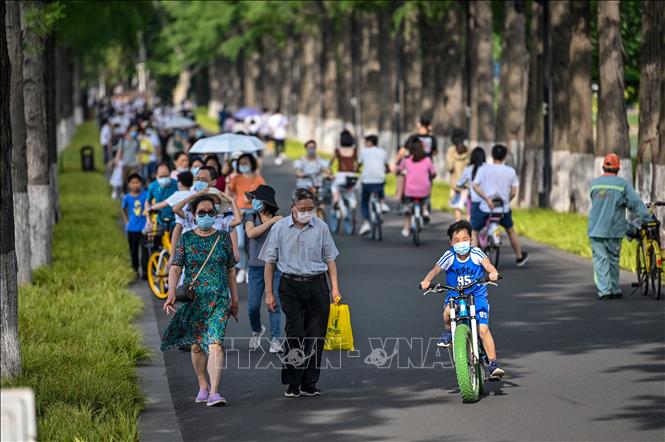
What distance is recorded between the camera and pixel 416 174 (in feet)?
86.0

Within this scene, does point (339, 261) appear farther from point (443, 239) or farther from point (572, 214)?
point (572, 214)

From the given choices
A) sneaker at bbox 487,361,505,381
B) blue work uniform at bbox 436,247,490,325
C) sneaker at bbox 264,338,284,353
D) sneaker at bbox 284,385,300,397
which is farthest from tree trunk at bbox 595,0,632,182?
sneaker at bbox 284,385,300,397

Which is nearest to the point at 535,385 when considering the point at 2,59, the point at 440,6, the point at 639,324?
the point at 639,324

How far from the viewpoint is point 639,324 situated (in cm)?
1636

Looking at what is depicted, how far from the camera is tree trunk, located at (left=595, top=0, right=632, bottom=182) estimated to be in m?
28.1

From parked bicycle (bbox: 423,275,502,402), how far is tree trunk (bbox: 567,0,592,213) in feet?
62.2

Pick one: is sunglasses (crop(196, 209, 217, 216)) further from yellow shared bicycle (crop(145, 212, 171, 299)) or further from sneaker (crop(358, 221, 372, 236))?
sneaker (crop(358, 221, 372, 236))

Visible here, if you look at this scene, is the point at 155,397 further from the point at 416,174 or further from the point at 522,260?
the point at 416,174

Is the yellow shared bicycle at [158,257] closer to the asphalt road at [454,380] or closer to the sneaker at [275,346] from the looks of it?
the asphalt road at [454,380]

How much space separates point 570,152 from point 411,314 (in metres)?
14.7

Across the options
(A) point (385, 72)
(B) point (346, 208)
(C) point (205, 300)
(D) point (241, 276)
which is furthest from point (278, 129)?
(C) point (205, 300)

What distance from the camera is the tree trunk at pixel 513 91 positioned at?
3497 centimetres

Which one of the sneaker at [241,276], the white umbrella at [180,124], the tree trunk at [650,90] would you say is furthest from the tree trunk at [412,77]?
the sneaker at [241,276]

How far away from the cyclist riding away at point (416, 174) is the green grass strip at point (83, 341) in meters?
4.82
